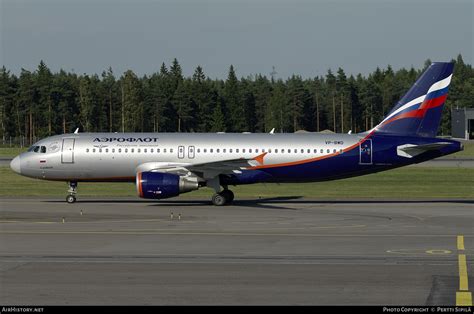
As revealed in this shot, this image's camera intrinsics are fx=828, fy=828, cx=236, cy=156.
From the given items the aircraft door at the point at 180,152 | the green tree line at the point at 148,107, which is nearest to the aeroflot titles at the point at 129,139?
the aircraft door at the point at 180,152

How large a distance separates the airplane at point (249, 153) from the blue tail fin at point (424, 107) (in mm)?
54

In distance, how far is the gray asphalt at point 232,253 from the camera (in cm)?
1933

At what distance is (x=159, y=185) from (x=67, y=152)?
6155 mm

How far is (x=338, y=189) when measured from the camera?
53.9 metres

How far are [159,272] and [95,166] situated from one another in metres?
22.4

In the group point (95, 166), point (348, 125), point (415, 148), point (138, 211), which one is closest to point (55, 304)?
point (138, 211)

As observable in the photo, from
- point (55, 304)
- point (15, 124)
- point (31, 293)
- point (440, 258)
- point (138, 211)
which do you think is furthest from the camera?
point (15, 124)

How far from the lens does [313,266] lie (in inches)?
926

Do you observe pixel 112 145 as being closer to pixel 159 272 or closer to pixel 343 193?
pixel 343 193

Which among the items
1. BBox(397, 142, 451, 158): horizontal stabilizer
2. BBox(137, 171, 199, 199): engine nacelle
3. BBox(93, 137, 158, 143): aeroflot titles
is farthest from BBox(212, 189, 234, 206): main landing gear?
BBox(397, 142, 451, 158): horizontal stabilizer

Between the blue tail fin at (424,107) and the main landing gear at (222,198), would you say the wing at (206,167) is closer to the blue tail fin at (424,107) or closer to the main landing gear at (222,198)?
the main landing gear at (222,198)

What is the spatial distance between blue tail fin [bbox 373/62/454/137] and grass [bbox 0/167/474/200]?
5.54m

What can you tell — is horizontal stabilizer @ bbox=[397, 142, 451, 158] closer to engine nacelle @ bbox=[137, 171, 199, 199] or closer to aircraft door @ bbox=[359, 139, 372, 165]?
aircraft door @ bbox=[359, 139, 372, 165]

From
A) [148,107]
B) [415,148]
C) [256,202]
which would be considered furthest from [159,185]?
[148,107]
